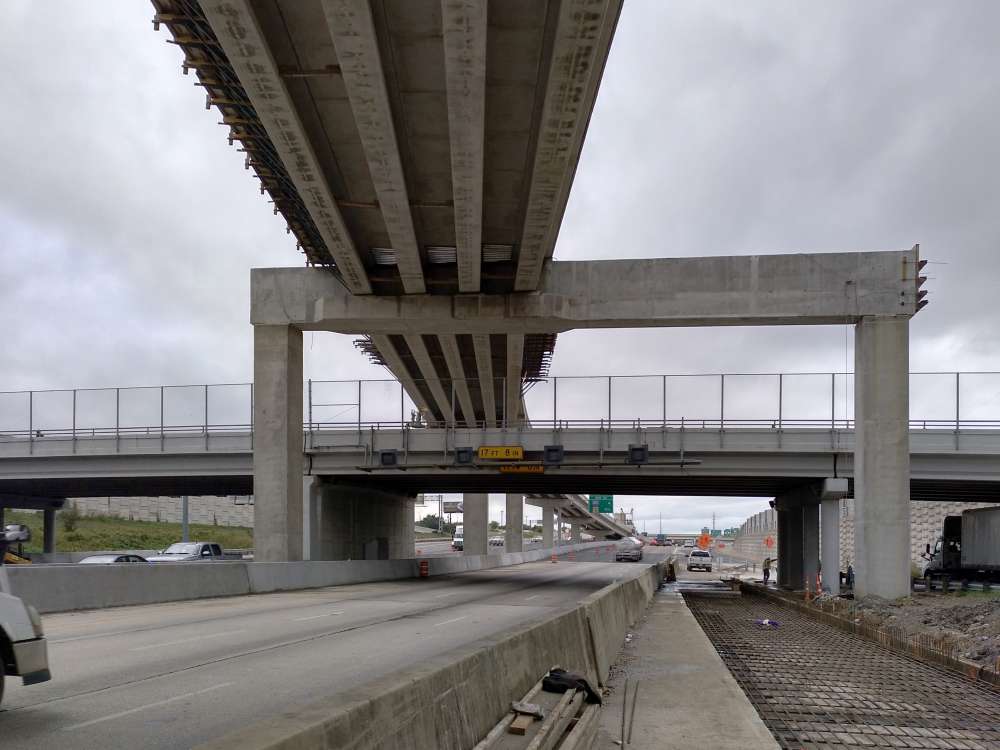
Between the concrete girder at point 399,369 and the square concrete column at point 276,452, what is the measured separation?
9.99 meters

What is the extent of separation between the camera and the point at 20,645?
7602mm

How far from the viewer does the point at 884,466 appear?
29.4 m

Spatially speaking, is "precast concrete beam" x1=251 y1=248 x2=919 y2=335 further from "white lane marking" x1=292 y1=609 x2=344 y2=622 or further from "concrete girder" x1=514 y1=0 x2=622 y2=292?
"white lane marking" x1=292 y1=609 x2=344 y2=622

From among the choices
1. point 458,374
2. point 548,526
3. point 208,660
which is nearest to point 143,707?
point 208,660

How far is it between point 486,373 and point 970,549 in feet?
77.3

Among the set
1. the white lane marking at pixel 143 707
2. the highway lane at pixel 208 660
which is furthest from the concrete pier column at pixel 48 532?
the white lane marking at pixel 143 707

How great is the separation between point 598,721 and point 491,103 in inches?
560

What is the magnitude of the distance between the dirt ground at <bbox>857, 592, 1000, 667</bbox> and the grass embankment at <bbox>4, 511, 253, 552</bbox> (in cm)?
5682

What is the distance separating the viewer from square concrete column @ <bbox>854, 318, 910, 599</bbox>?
95.7ft

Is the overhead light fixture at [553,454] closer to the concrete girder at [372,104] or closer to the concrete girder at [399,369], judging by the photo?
the concrete girder at [399,369]

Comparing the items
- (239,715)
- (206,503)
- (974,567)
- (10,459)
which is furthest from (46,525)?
(239,715)

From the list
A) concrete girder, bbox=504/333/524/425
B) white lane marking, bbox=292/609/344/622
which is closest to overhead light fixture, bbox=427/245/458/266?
concrete girder, bbox=504/333/524/425

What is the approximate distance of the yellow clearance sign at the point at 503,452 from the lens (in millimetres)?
38594

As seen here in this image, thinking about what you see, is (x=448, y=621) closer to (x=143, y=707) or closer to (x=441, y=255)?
(x=143, y=707)
